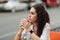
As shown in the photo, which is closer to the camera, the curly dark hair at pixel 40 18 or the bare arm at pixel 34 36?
the bare arm at pixel 34 36

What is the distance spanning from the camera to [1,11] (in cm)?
2402

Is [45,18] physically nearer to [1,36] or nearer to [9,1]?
[1,36]

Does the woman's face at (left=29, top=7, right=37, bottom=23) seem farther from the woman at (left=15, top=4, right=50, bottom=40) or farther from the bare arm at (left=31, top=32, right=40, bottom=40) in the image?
the bare arm at (left=31, top=32, right=40, bottom=40)

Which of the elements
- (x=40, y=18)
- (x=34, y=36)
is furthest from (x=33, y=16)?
(x=34, y=36)

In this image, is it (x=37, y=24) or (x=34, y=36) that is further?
(x=37, y=24)

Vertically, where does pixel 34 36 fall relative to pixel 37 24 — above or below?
below

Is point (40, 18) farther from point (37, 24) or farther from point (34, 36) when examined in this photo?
point (34, 36)

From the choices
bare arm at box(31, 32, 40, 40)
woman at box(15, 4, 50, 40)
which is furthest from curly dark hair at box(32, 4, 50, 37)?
bare arm at box(31, 32, 40, 40)

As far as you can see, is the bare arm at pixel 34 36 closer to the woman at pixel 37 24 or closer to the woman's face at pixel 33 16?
the woman at pixel 37 24

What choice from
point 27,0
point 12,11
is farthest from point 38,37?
point 27,0

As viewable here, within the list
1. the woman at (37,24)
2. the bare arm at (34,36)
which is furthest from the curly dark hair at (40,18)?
the bare arm at (34,36)

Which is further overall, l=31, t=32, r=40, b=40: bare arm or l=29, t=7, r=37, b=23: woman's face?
l=29, t=7, r=37, b=23: woman's face

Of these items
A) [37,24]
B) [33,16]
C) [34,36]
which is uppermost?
[33,16]

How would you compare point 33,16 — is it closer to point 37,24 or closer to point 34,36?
point 37,24
